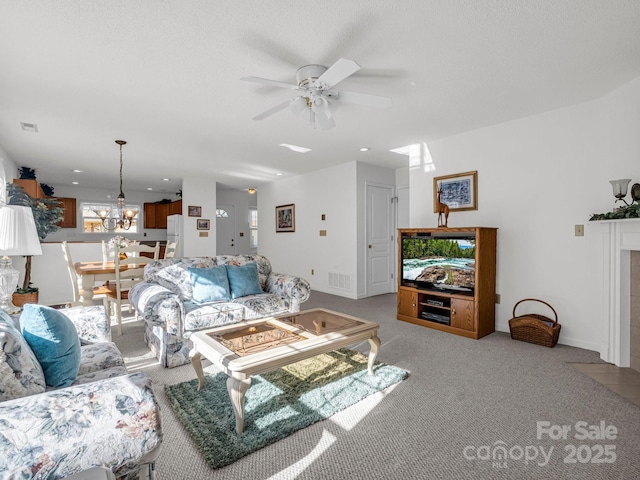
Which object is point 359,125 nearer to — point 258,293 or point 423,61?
point 423,61

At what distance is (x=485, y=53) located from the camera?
2314 millimetres

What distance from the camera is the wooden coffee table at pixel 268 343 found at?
183 cm

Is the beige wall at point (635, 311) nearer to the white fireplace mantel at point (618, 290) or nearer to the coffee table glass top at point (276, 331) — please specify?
the white fireplace mantel at point (618, 290)

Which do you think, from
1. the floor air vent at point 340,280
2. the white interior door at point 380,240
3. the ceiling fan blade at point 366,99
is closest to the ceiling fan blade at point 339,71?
the ceiling fan blade at point 366,99

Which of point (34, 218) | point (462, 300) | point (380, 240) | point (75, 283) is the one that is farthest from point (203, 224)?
point (462, 300)

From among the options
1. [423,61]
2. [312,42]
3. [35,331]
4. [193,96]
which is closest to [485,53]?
[423,61]

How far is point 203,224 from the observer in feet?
23.8

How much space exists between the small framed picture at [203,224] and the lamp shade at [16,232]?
5069 millimetres

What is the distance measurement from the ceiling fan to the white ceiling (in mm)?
112

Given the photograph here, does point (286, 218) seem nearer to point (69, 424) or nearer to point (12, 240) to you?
point (12, 240)

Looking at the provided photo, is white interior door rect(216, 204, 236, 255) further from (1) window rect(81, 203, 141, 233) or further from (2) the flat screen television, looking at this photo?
(2) the flat screen television

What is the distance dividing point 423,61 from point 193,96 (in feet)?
6.51

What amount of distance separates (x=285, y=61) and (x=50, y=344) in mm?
2201

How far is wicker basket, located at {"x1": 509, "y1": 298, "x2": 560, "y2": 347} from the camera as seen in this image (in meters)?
3.23
